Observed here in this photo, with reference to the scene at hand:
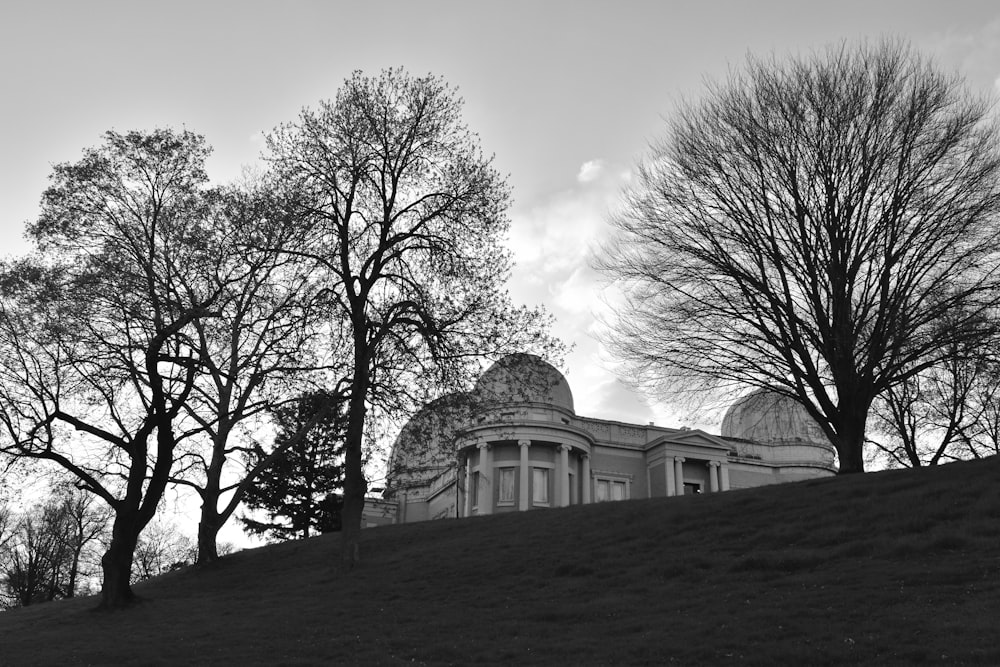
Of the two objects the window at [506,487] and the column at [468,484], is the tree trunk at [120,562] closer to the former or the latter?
the column at [468,484]

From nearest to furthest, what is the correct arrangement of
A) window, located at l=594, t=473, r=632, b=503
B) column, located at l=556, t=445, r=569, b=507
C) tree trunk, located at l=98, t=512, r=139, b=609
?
1. tree trunk, located at l=98, t=512, r=139, b=609
2. column, located at l=556, t=445, r=569, b=507
3. window, located at l=594, t=473, r=632, b=503

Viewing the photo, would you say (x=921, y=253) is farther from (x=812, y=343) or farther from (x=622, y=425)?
(x=622, y=425)

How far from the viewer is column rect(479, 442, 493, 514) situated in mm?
45188

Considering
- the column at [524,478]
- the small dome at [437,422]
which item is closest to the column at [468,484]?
the column at [524,478]

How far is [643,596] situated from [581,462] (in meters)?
34.3

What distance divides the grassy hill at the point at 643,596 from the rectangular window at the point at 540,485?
20.1 m

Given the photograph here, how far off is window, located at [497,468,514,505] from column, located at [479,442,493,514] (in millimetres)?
667

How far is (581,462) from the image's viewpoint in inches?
1935

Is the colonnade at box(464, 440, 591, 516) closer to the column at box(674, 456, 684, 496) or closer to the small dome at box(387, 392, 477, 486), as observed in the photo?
the column at box(674, 456, 684, 496)

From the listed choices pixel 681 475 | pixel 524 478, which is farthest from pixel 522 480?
pixel 681 475

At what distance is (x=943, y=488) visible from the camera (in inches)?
743

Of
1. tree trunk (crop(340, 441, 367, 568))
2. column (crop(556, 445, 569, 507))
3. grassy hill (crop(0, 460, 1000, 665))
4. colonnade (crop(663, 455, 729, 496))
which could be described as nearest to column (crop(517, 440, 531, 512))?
column (crop(556, 445, 569, 507))

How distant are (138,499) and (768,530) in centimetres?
1677

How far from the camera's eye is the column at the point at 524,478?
4494 cm
